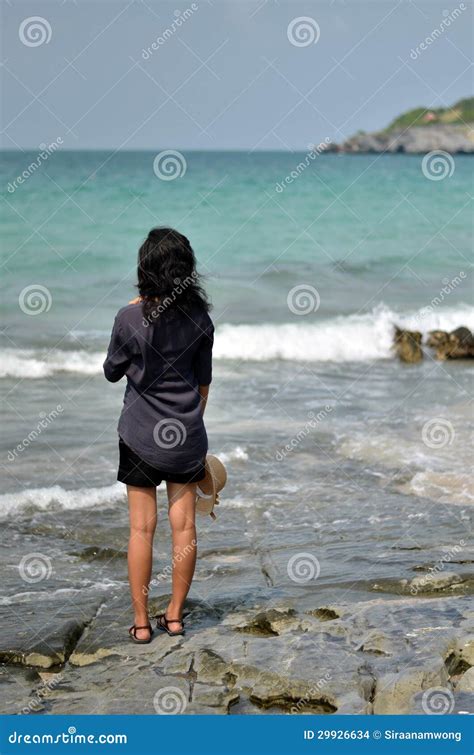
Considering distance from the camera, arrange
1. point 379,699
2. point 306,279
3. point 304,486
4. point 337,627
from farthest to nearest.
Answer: point 306,279 < point 304,486 < point 337,627 < point 379,699

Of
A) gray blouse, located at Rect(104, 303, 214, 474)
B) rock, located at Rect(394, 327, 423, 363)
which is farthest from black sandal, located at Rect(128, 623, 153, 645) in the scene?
rock, located at Rect(394, 327, 423, 363)

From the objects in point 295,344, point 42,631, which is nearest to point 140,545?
point 42,631

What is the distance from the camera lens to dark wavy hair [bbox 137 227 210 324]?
14.3 ft

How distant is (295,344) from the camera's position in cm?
1513

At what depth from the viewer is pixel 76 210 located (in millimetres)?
29938

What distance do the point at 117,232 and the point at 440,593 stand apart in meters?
21.8

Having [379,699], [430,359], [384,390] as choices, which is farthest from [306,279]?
[379,699]

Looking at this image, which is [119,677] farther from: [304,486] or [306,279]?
→ [306,279]

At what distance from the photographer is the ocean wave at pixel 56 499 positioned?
7.25 metres

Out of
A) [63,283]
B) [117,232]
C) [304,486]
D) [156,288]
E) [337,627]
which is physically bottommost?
[337,627]

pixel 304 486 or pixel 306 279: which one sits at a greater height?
pixel 306 279

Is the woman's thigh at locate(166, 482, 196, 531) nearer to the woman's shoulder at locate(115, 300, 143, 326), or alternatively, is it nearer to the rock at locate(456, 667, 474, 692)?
the woman's shoulder at locate(115, 300, 143, 326)

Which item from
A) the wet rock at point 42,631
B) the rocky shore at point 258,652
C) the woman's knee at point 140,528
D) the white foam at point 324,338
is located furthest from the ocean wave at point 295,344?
the woman's knee at point 140,528

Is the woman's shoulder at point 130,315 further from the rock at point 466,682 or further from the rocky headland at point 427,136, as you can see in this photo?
the rocky headland at point 427,136
